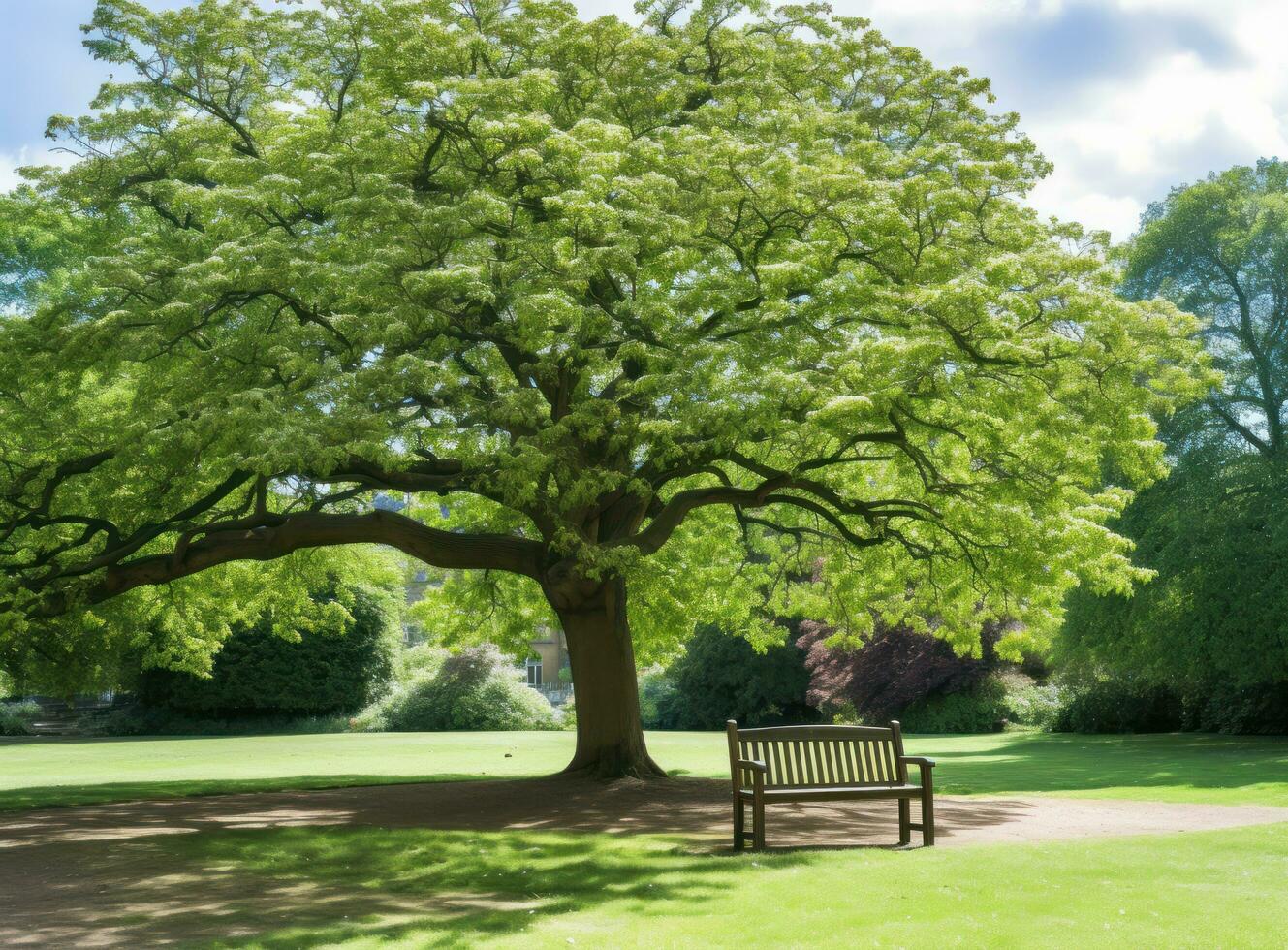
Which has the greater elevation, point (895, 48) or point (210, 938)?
point (895, 48)

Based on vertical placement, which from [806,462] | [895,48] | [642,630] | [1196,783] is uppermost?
[895,48]

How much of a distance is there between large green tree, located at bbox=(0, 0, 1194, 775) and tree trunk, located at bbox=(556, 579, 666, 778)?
0.05 meters

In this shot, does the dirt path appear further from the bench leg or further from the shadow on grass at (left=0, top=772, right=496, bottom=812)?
the shadow on grass at (left=0, top=772, right=496, bottom=812)

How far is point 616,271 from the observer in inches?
575

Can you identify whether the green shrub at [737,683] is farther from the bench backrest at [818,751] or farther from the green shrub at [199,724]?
the bench backrest at [818,751]

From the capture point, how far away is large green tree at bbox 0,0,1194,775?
13938 millimetres

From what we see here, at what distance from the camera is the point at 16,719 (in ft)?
158

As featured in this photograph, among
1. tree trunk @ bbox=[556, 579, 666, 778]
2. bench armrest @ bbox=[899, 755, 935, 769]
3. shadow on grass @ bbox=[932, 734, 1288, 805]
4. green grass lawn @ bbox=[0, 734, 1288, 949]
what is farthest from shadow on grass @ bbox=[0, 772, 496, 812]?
bench armrest @ bbox=[899, 755, 935, 769]

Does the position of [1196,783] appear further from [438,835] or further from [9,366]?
[9,366]

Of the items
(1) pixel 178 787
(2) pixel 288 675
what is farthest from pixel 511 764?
(2) pixel 288 675

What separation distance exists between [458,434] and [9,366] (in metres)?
6.23

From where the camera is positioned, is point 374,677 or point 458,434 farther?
point 374,677

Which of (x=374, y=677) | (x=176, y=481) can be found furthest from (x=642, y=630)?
(x=374, y=677)

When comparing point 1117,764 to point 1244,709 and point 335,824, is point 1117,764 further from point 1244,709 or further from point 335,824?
point 335,824
